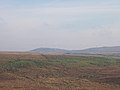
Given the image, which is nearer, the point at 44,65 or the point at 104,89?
the point at 104,89

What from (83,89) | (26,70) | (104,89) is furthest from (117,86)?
(26,70)

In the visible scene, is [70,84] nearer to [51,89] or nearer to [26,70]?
[51,89]

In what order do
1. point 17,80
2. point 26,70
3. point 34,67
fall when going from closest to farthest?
point 17,80 → point 26,70 → point 34,67

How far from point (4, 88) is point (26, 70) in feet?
63.1

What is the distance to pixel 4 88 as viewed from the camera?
3478 cm

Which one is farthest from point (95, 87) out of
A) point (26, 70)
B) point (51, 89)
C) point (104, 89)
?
point (26, 70)

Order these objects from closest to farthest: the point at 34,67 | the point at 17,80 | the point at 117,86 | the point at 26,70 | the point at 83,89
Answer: the point at 83,89, the point at 117,86, the point at 17,80, the point at 26,70, the point at 34,67

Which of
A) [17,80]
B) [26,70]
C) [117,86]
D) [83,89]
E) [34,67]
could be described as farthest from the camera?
[34,67]

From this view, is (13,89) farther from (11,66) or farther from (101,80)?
(11,66)

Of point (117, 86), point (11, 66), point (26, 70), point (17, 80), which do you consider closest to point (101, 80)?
point (117, 86)

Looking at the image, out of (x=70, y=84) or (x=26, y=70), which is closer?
(x=70, y=84)

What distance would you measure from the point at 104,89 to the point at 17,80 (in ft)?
43.7

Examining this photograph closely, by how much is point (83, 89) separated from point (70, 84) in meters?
3.76

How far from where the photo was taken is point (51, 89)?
112ft
